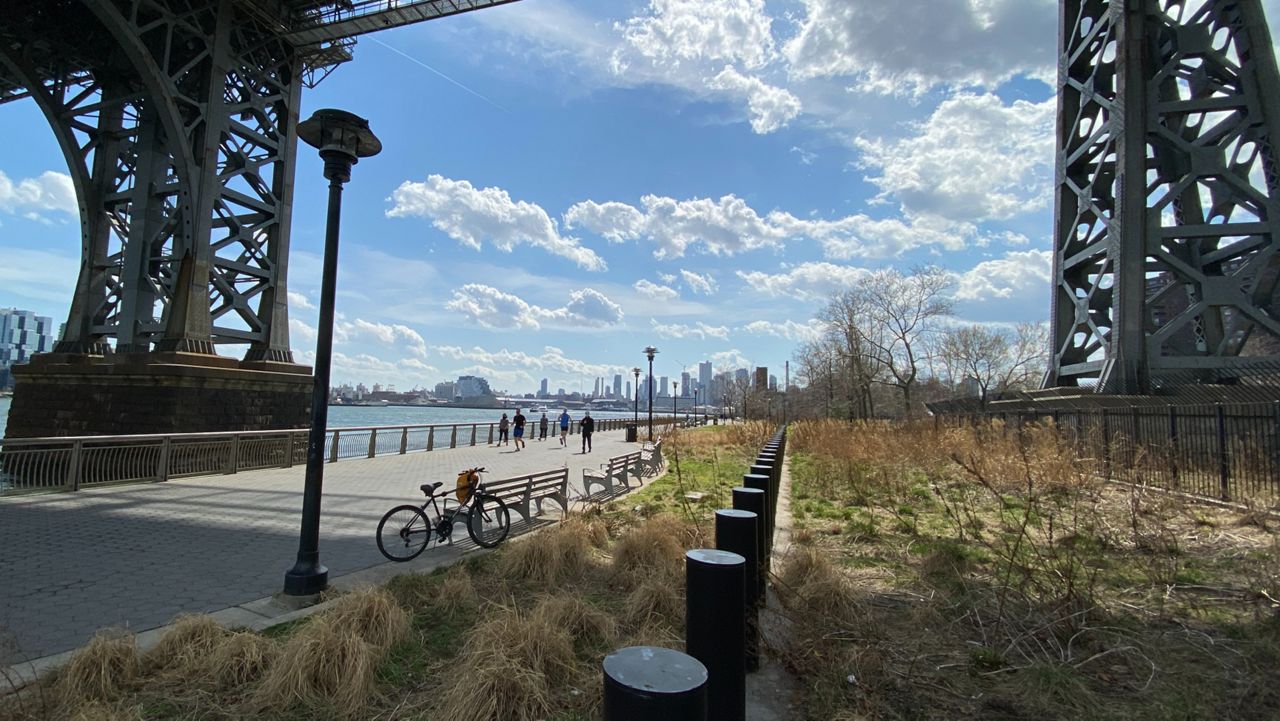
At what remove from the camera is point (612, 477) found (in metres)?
12.6

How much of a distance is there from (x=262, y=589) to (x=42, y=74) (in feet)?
135

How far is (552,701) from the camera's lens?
338 centimetres

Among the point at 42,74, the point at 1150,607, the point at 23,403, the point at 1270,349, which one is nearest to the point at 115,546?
the point at 1150,607

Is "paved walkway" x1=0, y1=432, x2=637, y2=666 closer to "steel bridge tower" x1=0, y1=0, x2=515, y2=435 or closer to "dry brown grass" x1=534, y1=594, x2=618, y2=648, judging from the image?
"dry brown grass" x1=534, y1=594, x2=618, y2=648

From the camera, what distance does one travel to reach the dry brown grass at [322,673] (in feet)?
11.0

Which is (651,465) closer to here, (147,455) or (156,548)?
(156,548)

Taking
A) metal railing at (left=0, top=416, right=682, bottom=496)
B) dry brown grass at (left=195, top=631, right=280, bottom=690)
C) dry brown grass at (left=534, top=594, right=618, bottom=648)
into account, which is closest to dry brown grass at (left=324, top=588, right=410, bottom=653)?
dry brown grass at (left=195, top=631, right=280, bottom=690)

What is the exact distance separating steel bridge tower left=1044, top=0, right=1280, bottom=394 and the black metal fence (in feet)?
35.6

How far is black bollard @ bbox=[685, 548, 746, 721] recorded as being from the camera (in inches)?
107

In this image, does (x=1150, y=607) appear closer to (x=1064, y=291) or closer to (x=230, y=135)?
(x=1064, y=291)

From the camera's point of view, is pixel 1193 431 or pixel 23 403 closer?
pixel 1193 431

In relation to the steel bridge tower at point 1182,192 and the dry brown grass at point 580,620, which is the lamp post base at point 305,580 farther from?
the steel bridge tower at point 1182,192

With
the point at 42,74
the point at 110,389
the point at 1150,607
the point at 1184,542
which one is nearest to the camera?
the point at 1150,607

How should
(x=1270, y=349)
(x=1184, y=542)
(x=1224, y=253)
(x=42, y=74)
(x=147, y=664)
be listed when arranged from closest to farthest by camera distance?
(x=147, y=664), (x=1184, y=542), (x=1224, y=253), (x=42, y=74), (x=1270, y=349)
